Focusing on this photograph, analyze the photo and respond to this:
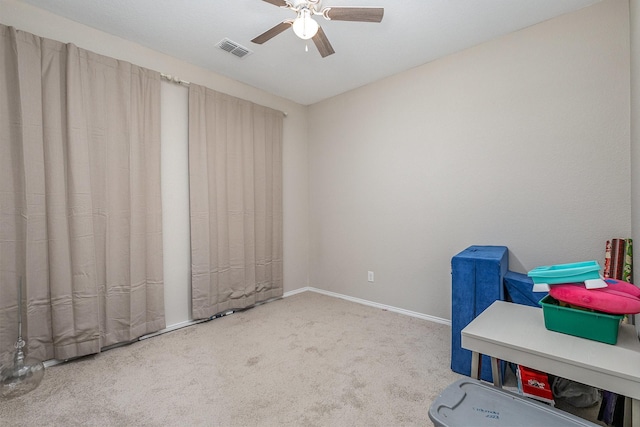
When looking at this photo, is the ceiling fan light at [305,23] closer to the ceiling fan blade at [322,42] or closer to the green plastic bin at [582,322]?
the ceiling fan blade at [322,42]

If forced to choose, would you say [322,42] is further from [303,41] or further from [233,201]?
[233,201]

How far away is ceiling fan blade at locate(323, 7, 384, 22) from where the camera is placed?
1728 millimetres

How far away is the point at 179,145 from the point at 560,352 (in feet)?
10.3

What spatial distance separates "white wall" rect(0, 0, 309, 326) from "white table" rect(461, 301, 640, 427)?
8.66 feet

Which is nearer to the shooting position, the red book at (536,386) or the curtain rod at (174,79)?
the red book at (536,386)

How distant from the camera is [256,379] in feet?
6.32

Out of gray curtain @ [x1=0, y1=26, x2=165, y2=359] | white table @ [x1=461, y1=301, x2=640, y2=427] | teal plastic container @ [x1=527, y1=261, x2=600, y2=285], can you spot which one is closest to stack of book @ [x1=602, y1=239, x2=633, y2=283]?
white table @ [x1=461, y1=301, x2=640, y2=427]

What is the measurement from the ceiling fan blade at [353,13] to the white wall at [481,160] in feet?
4.47

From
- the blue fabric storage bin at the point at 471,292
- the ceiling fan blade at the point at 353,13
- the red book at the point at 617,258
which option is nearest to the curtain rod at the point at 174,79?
the ceiling fan blade at the point at 353,13

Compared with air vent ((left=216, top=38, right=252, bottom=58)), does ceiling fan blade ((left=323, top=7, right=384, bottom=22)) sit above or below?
below

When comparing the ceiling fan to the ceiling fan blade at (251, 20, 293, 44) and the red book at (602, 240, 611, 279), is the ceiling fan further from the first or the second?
the red book at (602, 240, 611, 279)

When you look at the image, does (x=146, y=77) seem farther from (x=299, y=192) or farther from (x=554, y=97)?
(x=554, y=97)

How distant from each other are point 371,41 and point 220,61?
4.92 ft

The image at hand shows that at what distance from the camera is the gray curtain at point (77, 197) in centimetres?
194
